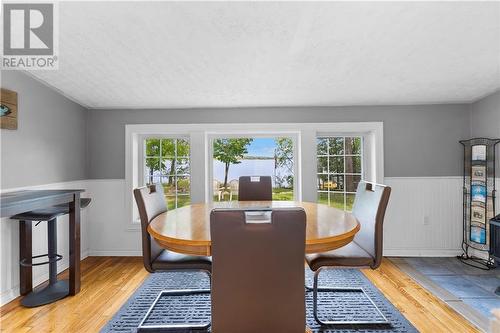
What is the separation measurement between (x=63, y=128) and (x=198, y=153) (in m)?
1.56

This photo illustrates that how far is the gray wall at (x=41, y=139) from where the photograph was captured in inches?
93.8

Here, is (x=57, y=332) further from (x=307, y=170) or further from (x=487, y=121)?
(x=487, y=121)

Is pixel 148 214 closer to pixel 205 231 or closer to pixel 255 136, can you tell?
pixel 205 231

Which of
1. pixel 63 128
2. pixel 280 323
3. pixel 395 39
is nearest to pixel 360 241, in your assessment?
pixel 280 323

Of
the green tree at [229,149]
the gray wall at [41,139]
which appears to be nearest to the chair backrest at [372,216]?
the green tree at [229,149]

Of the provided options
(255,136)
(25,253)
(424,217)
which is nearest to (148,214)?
(25,253)

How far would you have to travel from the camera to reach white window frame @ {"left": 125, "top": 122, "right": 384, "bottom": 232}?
3.47 meters

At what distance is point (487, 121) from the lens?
3137 millimetres

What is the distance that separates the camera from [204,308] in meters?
2.21

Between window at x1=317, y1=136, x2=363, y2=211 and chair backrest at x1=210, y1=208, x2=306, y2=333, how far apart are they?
8.43ft

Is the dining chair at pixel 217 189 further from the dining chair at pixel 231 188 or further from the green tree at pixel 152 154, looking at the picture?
the green tree at pixel 152 154

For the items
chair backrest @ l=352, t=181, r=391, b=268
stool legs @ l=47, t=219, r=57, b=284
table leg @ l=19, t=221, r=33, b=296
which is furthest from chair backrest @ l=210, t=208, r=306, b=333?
table leg @ l=19, t=221, r=33, b=296

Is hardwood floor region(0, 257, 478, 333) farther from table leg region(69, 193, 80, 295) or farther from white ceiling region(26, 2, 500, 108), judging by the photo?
white ceiling region(26, 2, 500, 108)

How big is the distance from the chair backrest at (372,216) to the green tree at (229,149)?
179 centimetres
